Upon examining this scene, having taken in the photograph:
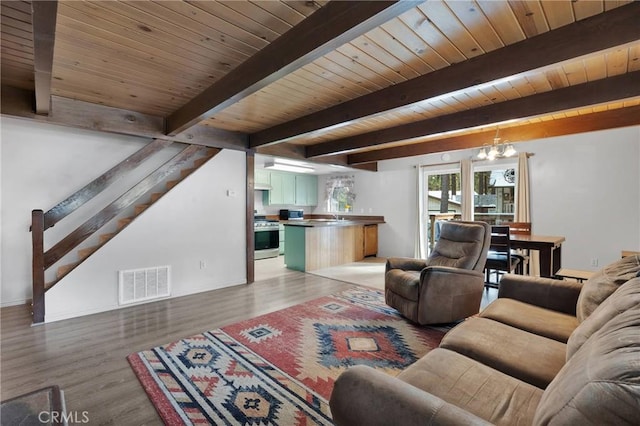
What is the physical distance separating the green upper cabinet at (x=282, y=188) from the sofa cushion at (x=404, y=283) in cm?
480

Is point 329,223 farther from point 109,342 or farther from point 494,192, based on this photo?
point 109,342

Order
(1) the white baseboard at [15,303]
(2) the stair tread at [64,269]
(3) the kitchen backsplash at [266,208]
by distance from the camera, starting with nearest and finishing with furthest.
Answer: (2) the stair tread at [64,269]
(1) the white baseboard at [15,303]
(3) the kitchen backsplash at [266,208]

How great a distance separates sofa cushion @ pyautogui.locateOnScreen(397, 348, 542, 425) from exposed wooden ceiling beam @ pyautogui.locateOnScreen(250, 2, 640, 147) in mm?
1960

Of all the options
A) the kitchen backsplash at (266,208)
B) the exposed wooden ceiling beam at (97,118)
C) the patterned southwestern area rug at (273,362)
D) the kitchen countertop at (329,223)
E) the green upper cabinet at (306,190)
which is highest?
the exposed wooden ceiling beam at (97,118)

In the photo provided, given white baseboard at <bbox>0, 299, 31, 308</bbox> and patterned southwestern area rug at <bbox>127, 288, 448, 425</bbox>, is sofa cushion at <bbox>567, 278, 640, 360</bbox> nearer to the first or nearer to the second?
patterned southwestern area rug at <bbox>127, 288, 448, 425</bbox>

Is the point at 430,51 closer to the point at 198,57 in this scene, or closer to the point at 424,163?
the point at 198,57

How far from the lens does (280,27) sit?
185cm

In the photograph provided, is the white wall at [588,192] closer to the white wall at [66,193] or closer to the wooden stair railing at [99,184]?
the white wall at [66,193]

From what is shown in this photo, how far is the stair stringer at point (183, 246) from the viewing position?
3318 mm

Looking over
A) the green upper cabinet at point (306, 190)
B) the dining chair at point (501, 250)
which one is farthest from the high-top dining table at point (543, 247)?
the green upper cabinet at point (306, 190)

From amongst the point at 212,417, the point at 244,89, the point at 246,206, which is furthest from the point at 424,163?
the point at 212,417

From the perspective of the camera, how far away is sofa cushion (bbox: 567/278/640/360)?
1110 mm

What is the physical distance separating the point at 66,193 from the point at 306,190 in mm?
5496

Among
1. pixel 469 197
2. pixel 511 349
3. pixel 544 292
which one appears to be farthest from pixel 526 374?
pixel 469 197
